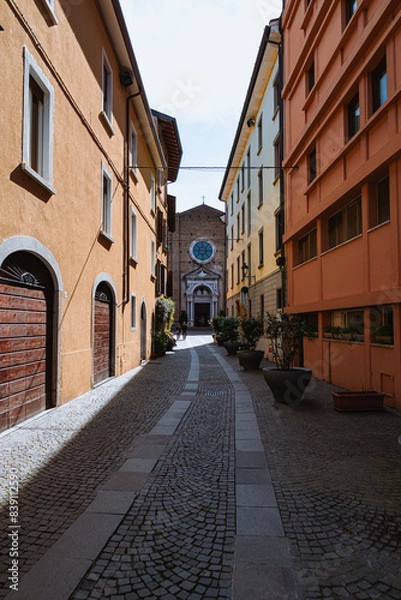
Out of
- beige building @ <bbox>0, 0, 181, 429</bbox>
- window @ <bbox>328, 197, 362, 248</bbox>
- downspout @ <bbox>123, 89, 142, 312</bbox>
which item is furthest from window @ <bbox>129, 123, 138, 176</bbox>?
window @ <bbox>328, 197, 362, 248</bbox>

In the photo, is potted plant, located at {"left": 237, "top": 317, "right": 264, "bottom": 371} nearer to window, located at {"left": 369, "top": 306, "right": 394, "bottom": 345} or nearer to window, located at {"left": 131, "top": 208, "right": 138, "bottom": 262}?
window, located at {"left": 131, "top": 208, "right": 138, "bottom": 262}

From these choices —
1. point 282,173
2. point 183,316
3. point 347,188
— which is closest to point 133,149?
point 282,173

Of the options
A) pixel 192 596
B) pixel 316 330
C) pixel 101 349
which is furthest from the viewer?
pixel 316 330

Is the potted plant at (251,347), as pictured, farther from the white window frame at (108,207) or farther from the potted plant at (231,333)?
the white window frame at (108,207)

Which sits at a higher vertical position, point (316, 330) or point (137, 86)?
point (137, 86)

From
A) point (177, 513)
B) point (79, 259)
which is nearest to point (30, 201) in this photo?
point (79, 259)

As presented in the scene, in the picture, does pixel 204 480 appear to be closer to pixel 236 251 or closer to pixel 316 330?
pixel 316 330

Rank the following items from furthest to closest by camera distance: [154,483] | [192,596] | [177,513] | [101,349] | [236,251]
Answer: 1. [236,251]
2. [101,349]
3. [154,483]
4. [177,513]
5. [192,596]

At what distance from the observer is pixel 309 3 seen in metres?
11.9

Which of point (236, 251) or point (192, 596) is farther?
point (236, 251)

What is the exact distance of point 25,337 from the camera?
6.06 meters

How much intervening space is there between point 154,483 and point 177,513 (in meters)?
0.65

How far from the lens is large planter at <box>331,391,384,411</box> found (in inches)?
264

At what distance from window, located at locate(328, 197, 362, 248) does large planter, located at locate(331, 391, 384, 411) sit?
380 centimetres
